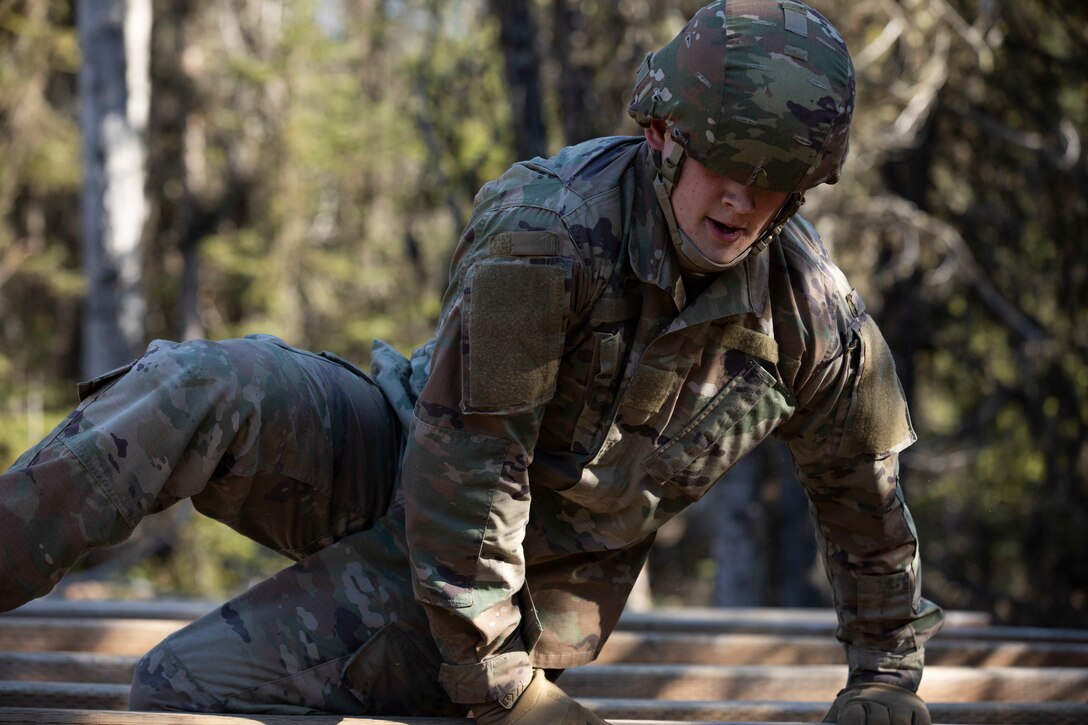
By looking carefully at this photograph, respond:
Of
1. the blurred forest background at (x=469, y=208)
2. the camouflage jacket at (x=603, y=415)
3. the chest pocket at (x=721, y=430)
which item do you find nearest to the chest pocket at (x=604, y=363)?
the camouflage jacket at (x=603, y=415)

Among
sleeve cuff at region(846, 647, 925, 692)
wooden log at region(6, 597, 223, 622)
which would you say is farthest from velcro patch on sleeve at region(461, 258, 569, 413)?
wooden log at region(6, 597, 223, 622)

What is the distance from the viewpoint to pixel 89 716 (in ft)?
6.06

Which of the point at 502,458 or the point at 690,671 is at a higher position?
the point at 502,458

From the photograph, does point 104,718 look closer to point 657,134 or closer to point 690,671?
point 657,134

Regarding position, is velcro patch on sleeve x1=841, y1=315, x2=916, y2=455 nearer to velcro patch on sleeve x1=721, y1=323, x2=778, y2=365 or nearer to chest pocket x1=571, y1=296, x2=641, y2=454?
velcro patch on sleeve x1=721, y1=323, x2=778, y2=365

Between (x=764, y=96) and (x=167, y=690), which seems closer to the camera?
(x=764, y=96)

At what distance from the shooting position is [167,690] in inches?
85.0

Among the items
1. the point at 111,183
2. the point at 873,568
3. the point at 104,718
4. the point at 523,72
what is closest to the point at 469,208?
the point at 523,72

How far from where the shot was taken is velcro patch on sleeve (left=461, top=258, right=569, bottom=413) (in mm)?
1822

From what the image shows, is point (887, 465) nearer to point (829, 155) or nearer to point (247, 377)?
point (829, 155)

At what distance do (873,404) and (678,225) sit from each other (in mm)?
508

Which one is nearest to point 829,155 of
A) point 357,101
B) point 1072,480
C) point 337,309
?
point 1072,480

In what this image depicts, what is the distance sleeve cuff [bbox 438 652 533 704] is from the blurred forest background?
4.88m

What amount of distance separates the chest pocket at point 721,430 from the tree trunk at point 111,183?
818cm
